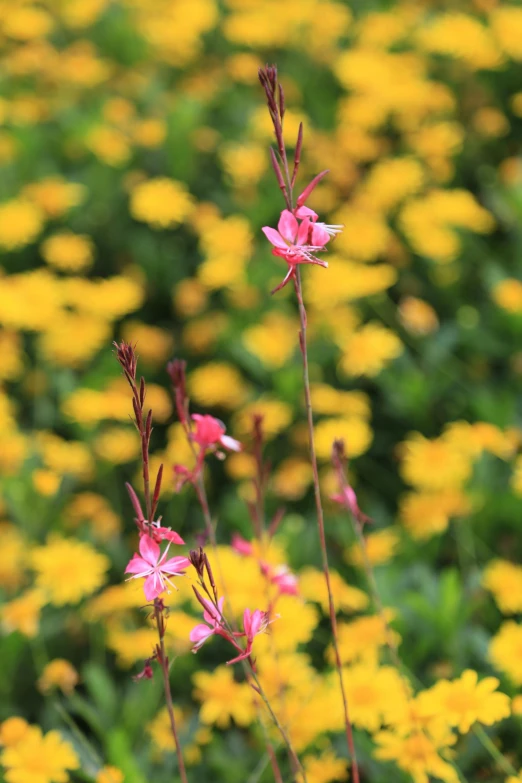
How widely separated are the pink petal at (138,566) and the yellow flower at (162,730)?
620mm

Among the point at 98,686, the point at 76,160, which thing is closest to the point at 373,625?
the point at 98,686

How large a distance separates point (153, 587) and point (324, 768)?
598 mm

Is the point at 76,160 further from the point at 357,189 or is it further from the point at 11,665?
the point at 11,665

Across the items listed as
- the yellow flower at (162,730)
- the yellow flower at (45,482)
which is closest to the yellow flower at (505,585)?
the yellow flower at (162,730)

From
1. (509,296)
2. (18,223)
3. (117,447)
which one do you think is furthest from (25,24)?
(509,296)

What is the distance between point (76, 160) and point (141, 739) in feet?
5.79

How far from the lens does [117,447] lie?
1.89m

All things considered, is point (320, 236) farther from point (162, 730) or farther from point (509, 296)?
point (509, 296)

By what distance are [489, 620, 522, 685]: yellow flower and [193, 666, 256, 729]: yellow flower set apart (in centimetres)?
34

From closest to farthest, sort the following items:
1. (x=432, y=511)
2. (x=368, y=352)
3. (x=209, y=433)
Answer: (x=209, y=433) < (x=432, y=511) < (x=368, y=352)

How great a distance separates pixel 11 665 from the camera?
1.51 metres

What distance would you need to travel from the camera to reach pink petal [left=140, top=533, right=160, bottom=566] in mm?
743

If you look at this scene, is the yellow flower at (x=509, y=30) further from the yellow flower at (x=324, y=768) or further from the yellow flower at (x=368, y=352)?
the yellow flower at (x=324, y=768)

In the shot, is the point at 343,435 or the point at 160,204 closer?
the point at 343,435
